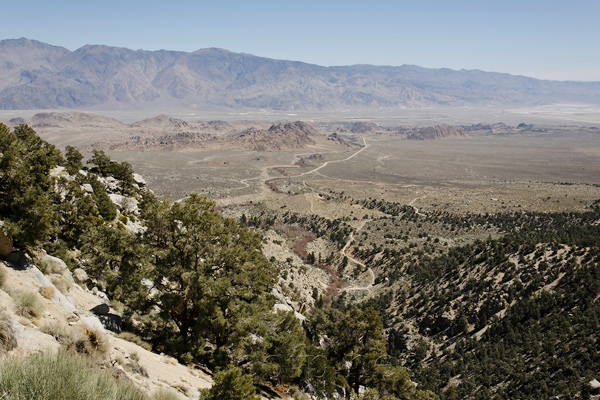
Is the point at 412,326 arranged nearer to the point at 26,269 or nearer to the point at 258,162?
the point at 26,269

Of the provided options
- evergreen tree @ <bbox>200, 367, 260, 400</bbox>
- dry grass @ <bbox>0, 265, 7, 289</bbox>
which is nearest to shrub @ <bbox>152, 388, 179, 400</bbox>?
evergreen tree @ <bbox>200, 367, 260, 400</bbox>

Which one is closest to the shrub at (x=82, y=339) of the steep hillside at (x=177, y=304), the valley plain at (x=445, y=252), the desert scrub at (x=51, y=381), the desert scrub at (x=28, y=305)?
the steep hillside at (x=177, y=304)

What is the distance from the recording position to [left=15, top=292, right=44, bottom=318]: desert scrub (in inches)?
322

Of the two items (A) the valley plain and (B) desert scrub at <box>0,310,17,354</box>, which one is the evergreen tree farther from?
(A) the valley plain

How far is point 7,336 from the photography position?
6.50 m

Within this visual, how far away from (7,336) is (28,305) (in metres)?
2.11

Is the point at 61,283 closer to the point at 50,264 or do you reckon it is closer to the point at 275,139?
the point at 50,264

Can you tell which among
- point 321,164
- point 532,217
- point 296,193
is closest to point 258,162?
point 321,164

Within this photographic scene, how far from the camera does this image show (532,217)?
5509 centimetres

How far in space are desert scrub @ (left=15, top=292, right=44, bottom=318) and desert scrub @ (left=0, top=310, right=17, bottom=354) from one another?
5.51 ft

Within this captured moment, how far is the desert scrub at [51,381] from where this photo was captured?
4824mm

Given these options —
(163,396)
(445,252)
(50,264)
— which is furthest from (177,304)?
(445,252)

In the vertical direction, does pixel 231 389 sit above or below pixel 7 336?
below

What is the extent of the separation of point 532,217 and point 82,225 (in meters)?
58.8
